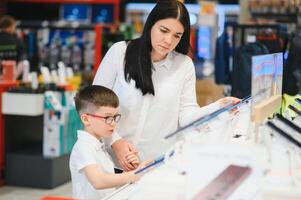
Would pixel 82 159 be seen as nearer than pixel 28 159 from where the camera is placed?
Yes

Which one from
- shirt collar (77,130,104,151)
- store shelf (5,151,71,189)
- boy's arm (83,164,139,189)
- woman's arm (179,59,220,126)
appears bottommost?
store shelf (5,151,71,189)

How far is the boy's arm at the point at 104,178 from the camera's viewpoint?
2.20 meters

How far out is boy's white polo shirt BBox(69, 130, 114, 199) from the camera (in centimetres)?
246

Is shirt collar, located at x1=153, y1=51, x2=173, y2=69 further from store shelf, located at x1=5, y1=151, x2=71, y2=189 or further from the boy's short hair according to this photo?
store shelf, located at x1=5, y1=151, x2=71, y2=189

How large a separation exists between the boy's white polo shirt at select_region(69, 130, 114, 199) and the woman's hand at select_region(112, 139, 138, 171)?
85mm

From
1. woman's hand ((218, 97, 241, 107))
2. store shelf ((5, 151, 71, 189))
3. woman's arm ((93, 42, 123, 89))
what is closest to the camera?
woman's hand ((218, 97, 241, 107))

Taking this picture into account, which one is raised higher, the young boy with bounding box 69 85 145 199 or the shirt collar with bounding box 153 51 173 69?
the shirt collar with bounding box 153 51 173 69

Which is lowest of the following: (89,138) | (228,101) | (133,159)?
(133,159)

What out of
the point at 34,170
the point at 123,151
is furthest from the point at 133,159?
the point at 34,170

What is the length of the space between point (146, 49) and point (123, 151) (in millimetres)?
498

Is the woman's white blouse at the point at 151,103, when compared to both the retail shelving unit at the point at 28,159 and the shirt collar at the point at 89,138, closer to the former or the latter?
the shirt collar at the point at 89,138

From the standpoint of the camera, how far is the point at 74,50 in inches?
355

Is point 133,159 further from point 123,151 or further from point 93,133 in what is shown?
point 93,133

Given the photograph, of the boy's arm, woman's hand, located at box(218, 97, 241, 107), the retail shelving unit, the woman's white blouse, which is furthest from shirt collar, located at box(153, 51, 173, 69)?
the retail shelving unit
